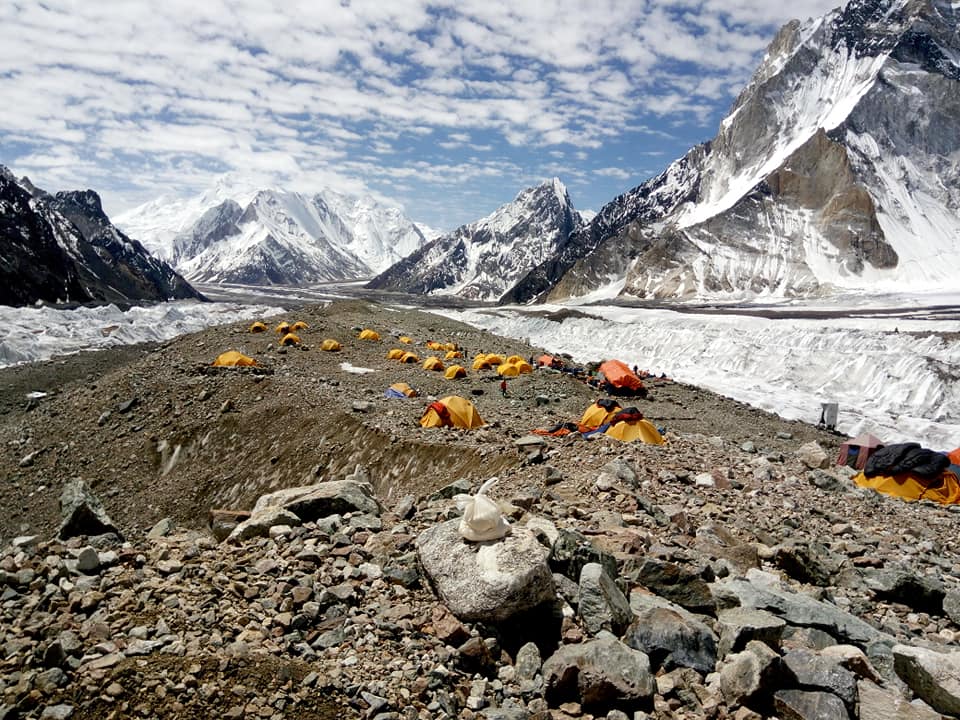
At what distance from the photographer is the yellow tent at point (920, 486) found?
1432 centimetres

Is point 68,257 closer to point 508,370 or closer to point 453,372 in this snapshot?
point 453,372

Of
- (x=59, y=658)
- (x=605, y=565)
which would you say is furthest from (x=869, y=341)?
(x=59, y=658)

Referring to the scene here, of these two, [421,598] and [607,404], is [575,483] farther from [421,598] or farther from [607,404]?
[607,404]

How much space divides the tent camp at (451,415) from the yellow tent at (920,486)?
993 cm

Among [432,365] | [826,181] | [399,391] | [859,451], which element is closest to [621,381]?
[432,365]

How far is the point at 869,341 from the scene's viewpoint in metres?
38.9

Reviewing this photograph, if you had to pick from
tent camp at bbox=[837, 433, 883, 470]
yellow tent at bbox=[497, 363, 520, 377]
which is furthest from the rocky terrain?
yellow tent at bbox=[497, 363, 520, 377]

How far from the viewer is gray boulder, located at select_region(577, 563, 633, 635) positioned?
517 centimetres

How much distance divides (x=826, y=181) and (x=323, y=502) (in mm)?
129158

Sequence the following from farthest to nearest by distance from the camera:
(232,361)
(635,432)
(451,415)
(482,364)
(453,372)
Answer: (482,364), (453,372), (232,361), (451,415), (635,432)

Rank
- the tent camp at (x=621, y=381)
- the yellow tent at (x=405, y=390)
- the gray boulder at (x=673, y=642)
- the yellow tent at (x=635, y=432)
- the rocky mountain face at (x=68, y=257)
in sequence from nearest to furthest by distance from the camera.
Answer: the gray boulder at (x=673, y=642), the yellow tent at (x=635, y=432), the yellow tent at (x=405, y=390), the tent camp at (x=621, y=381), the rocky mountain face at (x=68, y=257)

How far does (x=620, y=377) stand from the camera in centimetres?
2969

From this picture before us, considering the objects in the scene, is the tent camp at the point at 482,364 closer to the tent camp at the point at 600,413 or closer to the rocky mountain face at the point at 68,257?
the tent camp at the point at 600,413

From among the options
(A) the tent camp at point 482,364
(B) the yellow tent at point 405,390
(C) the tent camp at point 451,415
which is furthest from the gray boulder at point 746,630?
(A) the tent camp at point 482,364
